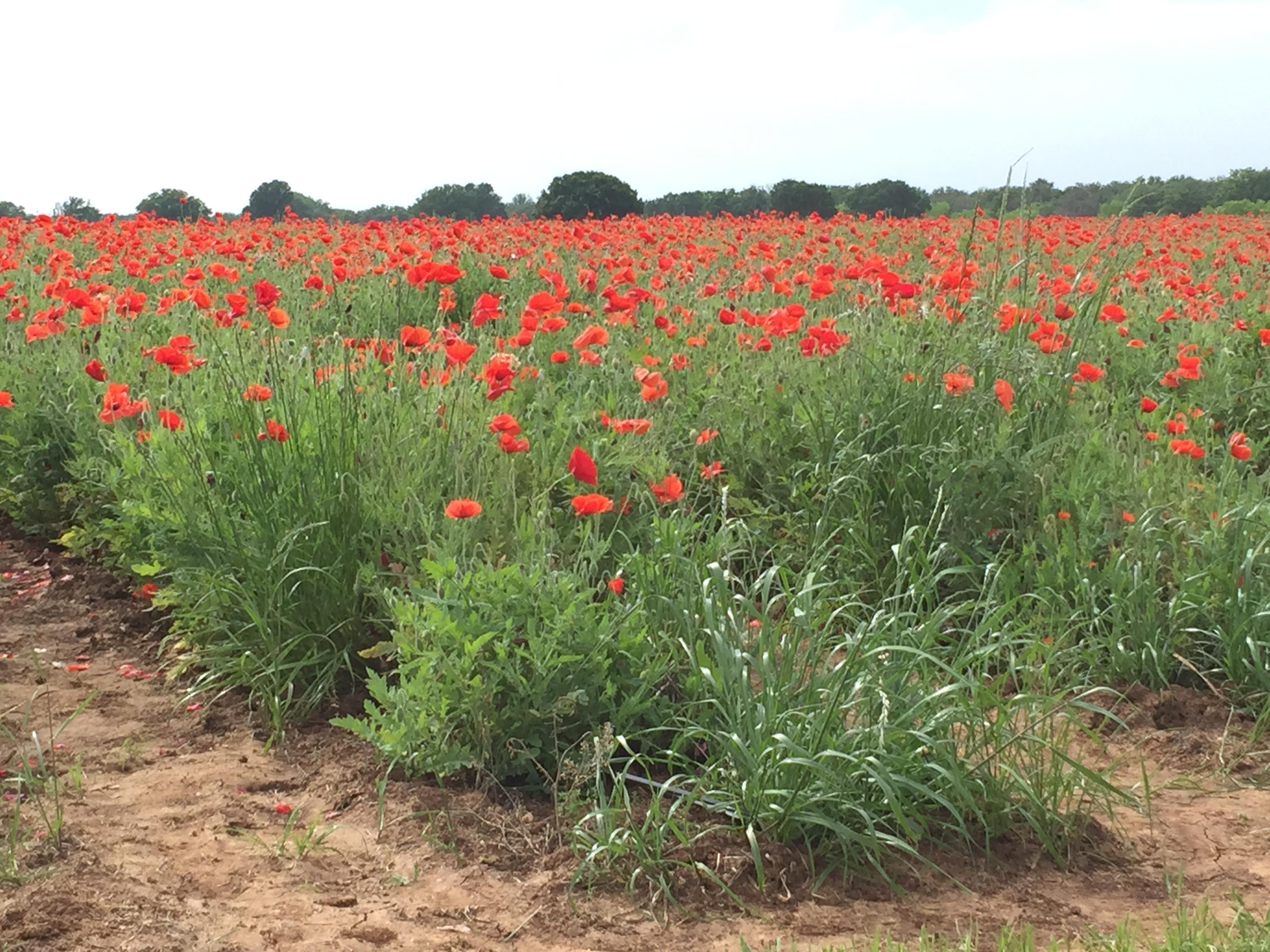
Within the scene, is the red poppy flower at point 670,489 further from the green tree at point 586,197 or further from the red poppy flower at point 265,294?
the green tree at point 586,197

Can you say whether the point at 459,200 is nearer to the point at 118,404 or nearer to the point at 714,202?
the point at 714,202

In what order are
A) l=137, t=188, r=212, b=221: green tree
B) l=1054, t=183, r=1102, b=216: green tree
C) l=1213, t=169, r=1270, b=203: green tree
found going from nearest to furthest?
l=137, t=188, r=212, b=221: green tree
l=1054, t=183, r=1102, b=216: green tree
l=1213, t=169, r=1270, b=203: green tree

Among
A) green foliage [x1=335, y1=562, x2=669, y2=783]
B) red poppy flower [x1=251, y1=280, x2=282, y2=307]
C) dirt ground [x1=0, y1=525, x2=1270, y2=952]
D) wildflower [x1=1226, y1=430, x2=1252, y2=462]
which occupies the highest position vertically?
red poppy flower [x1=251, y1=280, x2=282, y2=307]

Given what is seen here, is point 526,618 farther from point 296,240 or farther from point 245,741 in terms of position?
point 296,240

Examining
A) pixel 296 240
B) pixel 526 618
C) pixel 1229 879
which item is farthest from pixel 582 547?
pixel 296 240

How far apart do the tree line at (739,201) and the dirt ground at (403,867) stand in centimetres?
1015

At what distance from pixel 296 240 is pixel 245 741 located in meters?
7.66

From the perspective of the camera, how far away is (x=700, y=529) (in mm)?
3422

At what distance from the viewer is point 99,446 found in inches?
184

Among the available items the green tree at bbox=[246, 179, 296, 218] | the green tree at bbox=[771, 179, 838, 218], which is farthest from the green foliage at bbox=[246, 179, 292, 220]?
the green tree at bbox=[771, 179, 838, 218]

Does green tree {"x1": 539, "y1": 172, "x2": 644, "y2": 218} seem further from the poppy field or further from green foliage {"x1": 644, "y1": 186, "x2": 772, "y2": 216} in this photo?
the poppy field

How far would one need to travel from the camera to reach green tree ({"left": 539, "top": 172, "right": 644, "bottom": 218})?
669 inches

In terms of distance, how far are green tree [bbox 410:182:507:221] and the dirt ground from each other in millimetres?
16649

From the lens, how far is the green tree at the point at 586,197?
17.0m
